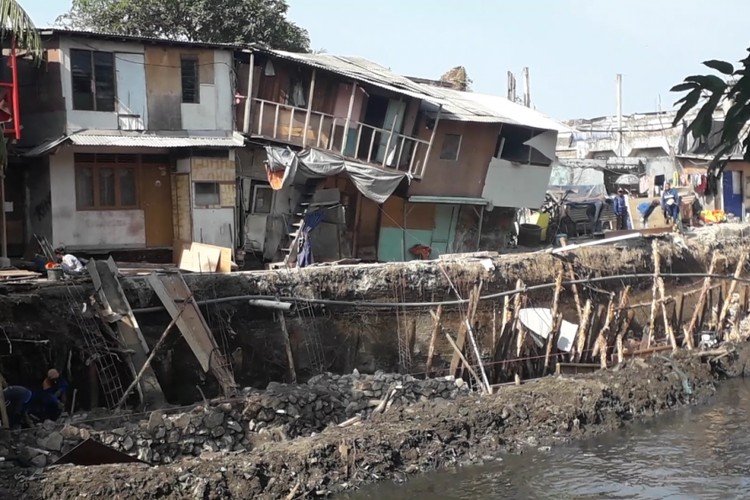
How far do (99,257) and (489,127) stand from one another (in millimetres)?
12033

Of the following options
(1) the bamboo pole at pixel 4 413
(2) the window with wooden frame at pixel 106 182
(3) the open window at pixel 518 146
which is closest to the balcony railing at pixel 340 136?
(2) the window with wooden frame at pixel 106 182

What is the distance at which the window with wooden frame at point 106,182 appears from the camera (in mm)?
20312

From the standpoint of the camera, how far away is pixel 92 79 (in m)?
20.1

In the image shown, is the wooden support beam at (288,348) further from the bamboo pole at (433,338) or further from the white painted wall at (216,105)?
the white painted wall at (216,105)

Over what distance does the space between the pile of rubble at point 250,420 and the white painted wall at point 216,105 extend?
778 cm

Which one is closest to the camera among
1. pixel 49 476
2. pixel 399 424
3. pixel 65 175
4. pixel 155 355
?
pixel 49 476

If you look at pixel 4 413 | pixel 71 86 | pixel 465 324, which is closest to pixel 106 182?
pixel 71 86

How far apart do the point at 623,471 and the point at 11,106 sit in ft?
46.2

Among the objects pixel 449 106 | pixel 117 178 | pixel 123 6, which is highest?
pixel 123 6

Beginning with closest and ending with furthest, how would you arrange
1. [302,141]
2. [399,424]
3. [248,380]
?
[399,424] < [248,380] < [302,141]

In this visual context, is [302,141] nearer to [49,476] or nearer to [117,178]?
[117,178]

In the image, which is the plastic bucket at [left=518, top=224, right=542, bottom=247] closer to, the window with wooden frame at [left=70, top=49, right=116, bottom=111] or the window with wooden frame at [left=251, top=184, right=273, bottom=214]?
the window with wooden frame at [left=251, top=184, right=273, bottom=214]

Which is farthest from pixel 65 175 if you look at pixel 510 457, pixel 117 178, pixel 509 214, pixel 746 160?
Result: pixel 746 160

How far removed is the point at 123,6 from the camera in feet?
97.8
